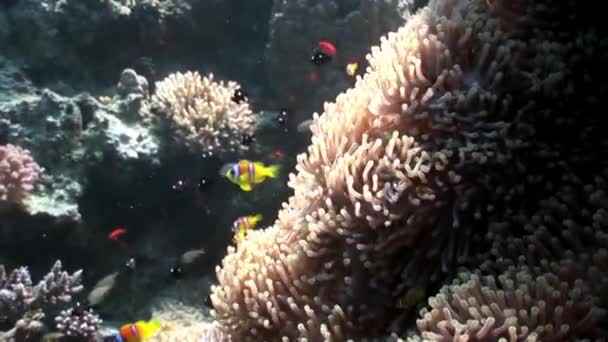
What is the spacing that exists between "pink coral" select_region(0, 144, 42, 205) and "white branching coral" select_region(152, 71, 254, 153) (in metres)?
1.72

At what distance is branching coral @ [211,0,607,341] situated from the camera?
98.3 inches

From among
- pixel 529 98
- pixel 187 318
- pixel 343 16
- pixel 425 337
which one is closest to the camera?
pixel 425 337

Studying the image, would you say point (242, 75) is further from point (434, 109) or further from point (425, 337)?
point (425, 337)

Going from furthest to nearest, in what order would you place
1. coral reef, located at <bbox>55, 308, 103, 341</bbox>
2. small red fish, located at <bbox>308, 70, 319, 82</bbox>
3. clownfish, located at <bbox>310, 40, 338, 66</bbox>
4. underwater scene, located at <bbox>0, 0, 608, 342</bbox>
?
small red fish, located at <bbox>308, 70, 319, 82</bbox>
clownfish, located at <bbox>310, 40, 338, 66</bbox>
coral reef, located at <bbox>55, 308, 103, 341</bbox>
underwater scene, located at <bbox>0, 0, 608, 342</bbox>

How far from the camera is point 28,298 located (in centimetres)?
529

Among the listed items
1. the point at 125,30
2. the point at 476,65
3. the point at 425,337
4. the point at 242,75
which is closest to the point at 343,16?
the point at 242,75

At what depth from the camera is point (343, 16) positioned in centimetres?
751

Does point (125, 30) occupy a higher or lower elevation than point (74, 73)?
higher

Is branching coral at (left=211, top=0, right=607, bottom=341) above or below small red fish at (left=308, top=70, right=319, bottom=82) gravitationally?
below

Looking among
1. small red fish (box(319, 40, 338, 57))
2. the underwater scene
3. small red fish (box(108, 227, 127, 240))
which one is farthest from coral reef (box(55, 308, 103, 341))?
small red fish (box(319, 40, 338, 57))

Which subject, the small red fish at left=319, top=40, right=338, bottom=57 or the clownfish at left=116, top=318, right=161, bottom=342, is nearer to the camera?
the clownfish at left=116, top=318, right=161, bottom=342

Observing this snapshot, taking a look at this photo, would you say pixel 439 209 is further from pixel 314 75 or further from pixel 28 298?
pixel 314 75

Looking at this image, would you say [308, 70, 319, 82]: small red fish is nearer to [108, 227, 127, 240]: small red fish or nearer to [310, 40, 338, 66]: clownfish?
[310, 40, 338, 66]: clownfish

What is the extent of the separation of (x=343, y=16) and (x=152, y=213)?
3833mm
